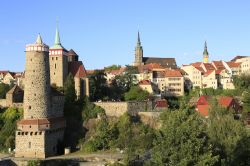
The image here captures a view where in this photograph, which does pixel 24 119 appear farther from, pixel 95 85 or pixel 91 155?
pixel 95 85

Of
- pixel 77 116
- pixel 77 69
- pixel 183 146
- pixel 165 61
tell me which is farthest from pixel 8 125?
pixel 165 61

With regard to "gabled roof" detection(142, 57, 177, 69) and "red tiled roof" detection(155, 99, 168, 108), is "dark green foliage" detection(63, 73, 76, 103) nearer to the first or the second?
"red tiled roof" detection(155, 99, 168, 108)

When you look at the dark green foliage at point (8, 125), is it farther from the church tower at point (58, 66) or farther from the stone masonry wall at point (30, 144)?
the church tower at point (58, 66)

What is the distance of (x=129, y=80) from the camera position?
248ft

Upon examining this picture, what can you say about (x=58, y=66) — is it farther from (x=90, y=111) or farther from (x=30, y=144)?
(x=30, y=144)

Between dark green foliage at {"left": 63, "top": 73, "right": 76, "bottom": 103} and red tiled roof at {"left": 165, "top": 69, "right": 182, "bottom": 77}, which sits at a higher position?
red tiled roof at {"left": 165, "top": 69, "right": 182, "bottom": 77}

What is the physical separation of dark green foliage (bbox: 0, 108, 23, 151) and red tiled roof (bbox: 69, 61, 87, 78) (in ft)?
29.5

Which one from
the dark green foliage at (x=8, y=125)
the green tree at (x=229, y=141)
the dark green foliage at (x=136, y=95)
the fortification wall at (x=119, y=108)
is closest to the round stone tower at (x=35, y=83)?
the dark green foliage at (x=8, y=125)

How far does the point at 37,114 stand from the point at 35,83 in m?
3.49

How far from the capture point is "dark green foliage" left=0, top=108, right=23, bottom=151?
54.6 metres

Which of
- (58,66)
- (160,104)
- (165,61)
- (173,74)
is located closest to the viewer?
(160,104)

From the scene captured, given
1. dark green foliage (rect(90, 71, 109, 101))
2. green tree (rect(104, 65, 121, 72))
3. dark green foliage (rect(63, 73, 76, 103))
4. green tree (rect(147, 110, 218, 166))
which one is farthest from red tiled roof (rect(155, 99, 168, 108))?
green tree (rect(104, 65, 121, 72))

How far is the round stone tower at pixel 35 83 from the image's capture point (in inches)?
2079

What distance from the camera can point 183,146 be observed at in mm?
34062
